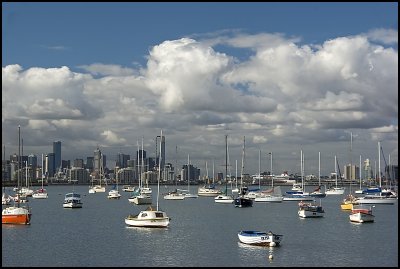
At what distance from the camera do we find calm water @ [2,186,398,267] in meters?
58.4

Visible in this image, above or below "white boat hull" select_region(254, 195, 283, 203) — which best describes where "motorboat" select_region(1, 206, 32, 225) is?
above

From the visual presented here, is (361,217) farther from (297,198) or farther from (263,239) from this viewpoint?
(297,198)

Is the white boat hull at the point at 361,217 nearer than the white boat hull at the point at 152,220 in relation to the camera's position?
No

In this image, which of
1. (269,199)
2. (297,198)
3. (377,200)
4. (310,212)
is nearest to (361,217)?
(310,212)

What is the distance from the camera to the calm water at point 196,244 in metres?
58.4

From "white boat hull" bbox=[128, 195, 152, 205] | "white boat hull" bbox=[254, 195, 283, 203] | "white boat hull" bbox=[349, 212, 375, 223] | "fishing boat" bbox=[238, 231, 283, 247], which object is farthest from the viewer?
"white boat hull" bbox=[254, 195, 283, 203]

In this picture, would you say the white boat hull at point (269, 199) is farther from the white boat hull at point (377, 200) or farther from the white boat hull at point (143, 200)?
the white boat hull at point (143, 200)

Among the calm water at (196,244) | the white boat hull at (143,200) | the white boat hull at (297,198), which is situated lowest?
the calm water at (196,244)

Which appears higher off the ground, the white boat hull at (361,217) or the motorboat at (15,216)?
the motorboat at (15,216)

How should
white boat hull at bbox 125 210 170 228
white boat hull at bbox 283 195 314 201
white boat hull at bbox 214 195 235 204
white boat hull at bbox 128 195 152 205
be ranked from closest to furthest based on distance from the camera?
white boat hull at bbox 125 210 170 228 → white boat hull at bbox 128 195 152 205 → white boat hull at bbox 214 195 235 204 → white boat hull at bbox 283 195 314 201

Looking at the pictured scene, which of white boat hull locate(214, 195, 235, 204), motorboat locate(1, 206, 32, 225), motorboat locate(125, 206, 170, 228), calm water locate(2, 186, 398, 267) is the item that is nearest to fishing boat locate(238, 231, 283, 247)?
calm water locate(2, 186, 398, 267)

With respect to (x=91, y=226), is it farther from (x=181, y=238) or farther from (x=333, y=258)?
(x=333, y=258)

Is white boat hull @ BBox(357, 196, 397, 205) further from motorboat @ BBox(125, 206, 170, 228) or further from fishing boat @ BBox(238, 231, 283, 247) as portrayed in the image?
fishing boat @ BBox(238, 231, 283, 247)

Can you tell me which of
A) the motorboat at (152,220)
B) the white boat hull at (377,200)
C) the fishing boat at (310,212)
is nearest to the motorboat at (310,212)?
the fishing boat at (310,212)
